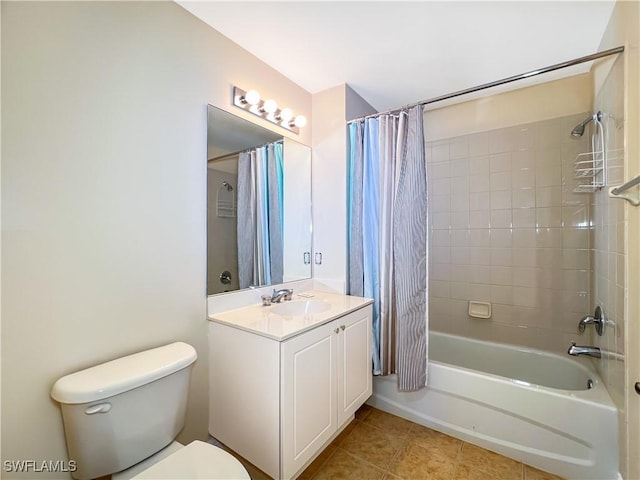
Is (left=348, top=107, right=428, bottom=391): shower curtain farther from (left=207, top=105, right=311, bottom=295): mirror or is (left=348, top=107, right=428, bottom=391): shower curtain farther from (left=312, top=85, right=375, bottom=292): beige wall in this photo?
(left=207, top=105, right=311, bottom=295): mirror

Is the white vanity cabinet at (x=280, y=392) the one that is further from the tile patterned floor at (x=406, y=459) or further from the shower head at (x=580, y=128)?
the shower head at (x=580, y=128)

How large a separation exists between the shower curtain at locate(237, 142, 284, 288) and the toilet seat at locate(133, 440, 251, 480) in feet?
2.79

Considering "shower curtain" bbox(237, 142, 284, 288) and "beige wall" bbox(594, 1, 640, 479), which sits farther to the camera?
"shower curtain" bbox(237, 142, 284, 288)

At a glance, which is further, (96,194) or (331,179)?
(331,179)

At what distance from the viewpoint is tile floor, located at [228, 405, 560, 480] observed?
148 cm

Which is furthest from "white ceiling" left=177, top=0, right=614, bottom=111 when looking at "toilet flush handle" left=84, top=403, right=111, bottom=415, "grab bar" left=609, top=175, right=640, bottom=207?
"toilet flush handle" left=84, top=403, right=111, bottom=415

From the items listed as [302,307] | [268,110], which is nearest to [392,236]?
[302,307]

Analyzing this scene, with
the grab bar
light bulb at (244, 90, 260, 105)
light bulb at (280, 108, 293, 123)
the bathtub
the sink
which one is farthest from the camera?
light bulb at (280, 108, 293, 123)

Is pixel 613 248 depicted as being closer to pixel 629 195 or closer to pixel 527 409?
pixel 629 195

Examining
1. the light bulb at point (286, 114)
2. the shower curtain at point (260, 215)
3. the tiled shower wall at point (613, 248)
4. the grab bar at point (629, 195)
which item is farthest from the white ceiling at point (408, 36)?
the grab bar at point (629, 195)

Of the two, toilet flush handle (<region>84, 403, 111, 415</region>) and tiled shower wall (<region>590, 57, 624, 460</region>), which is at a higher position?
tiled shower wall (<region>590, 57, 624, 460</region>)

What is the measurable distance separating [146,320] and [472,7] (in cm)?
224

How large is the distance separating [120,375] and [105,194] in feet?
2.37

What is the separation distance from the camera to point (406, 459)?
1601mm
